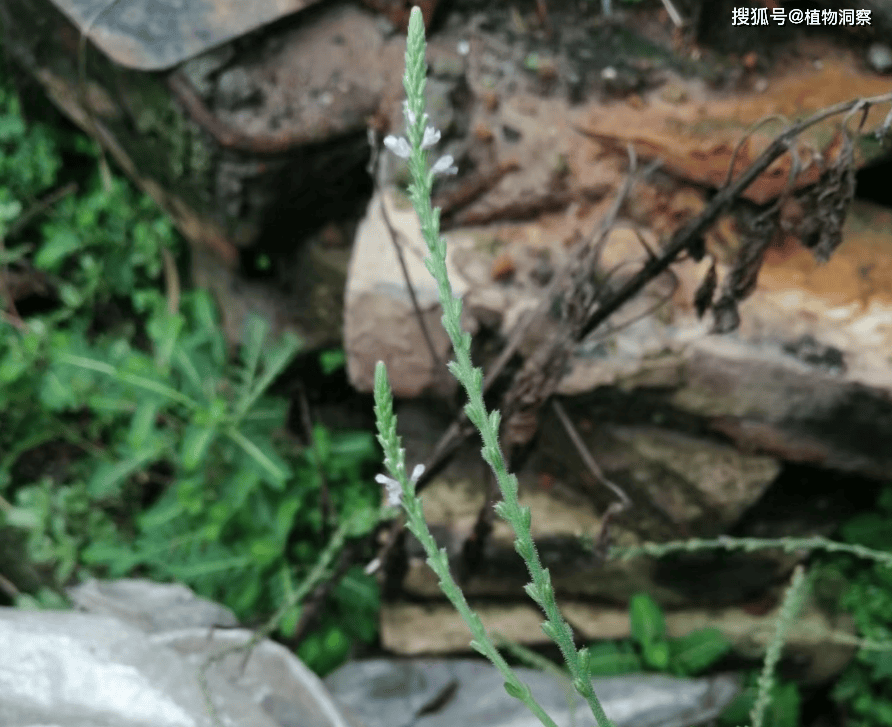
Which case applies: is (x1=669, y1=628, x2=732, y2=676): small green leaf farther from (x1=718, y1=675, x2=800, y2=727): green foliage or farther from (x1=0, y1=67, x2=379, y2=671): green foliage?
(x1=0, y1=67, x2=379, y2=671): green foliage

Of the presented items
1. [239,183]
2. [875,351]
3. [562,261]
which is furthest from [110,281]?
[875,351]

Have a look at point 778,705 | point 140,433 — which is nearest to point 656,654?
point 778,705

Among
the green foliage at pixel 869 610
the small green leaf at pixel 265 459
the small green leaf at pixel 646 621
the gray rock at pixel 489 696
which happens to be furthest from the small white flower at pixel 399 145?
the green foliage at pixel 869 610

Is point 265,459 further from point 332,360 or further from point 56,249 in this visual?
point 56,249

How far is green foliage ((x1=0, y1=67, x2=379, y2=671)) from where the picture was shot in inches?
98.3

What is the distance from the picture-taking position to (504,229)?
94.8 inches

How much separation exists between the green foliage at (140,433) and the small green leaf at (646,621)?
2.64ft

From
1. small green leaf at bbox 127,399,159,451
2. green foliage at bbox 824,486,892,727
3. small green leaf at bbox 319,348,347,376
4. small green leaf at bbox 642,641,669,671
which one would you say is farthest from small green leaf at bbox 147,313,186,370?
green foliage at bbox 824,486,892,727

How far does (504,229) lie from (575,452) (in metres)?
0.71

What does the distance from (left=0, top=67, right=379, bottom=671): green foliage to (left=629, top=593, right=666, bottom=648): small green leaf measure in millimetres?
805

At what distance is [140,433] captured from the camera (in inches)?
97.6

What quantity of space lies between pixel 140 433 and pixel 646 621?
1657mm

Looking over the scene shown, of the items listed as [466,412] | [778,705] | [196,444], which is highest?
[466,412]

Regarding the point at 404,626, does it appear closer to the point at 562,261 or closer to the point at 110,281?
the point at 562,261
